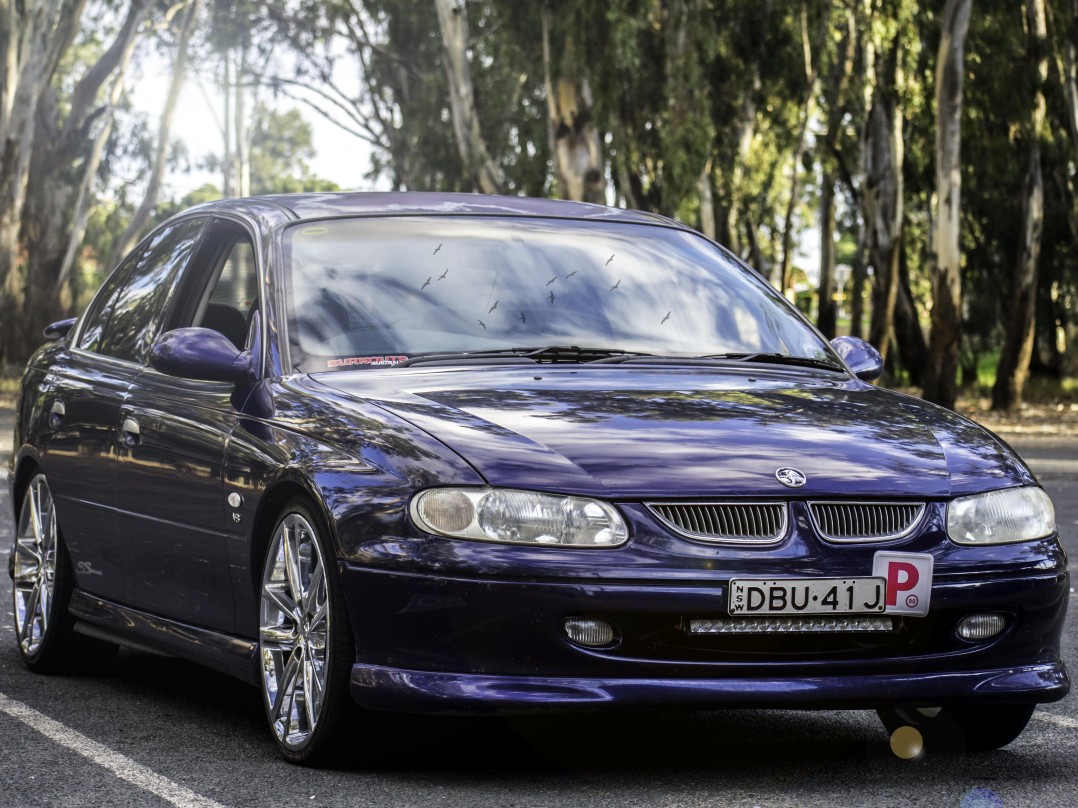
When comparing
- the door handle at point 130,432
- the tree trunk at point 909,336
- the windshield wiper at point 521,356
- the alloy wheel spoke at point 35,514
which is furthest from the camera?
the tree trunk at point 909,336

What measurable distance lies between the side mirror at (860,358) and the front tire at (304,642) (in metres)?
2.01

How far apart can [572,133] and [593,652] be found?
2322cm

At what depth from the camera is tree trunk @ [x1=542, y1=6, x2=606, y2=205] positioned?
27.1 m

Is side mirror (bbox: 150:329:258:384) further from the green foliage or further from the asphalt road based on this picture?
the green foliage

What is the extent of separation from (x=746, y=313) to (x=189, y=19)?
33933 millimetres

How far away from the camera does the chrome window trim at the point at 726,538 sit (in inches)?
185

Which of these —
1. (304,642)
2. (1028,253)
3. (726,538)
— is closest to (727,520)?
(726,538)

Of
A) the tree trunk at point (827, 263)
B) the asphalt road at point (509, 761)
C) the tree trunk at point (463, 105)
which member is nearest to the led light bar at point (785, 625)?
the asphalt road at point (509, 761)

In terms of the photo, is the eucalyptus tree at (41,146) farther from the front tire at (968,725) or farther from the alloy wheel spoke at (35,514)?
A: the front tire at (968,725)

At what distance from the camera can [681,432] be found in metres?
5.02

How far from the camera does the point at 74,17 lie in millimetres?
30641

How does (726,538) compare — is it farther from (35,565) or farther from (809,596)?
(35,565)

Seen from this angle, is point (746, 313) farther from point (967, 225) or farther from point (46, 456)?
point (967, 225)

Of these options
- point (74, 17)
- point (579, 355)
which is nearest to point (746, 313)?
point (579, 355)
